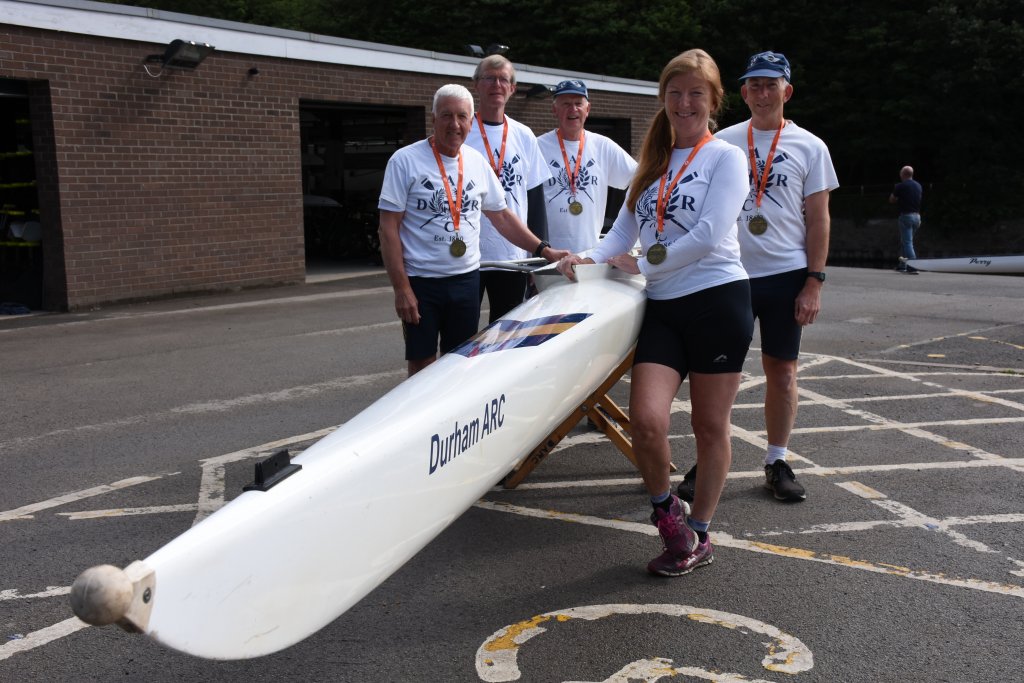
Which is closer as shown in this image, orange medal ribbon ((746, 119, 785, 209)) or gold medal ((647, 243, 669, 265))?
gold medal ((647, 243, 669, 265))

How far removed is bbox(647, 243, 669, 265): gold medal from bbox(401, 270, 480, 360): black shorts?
1.19 meters

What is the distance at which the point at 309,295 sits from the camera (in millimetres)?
13633

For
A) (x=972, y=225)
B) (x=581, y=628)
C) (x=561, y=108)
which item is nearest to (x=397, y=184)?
(x=561, y=108)

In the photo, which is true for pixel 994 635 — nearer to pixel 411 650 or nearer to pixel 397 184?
pixel 411 650

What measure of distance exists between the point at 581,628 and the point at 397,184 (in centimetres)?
215

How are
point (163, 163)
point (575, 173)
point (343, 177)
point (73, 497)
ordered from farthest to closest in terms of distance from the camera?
point (343, 177) < point (163, 163) < point (575, 173) < point (73, 497)

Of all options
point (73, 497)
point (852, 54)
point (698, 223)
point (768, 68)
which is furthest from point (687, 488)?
point (852, 54)

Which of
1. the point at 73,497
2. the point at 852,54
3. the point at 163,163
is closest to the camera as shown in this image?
the point at 73,497

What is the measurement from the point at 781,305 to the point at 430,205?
1.69m

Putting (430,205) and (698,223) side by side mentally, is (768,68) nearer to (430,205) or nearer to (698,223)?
(698,223)

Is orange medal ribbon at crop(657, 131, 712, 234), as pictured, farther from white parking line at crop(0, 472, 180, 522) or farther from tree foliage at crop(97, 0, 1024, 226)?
tree foliage at crop(97, 0, 1024, 226)

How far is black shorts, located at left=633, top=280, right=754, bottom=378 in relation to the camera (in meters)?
3.61

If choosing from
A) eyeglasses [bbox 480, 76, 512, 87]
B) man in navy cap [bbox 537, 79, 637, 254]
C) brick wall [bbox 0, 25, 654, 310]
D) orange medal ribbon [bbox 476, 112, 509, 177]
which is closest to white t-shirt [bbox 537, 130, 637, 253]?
man in navy cap [bbox 537, 79, 637, 254]

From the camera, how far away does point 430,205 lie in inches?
174
